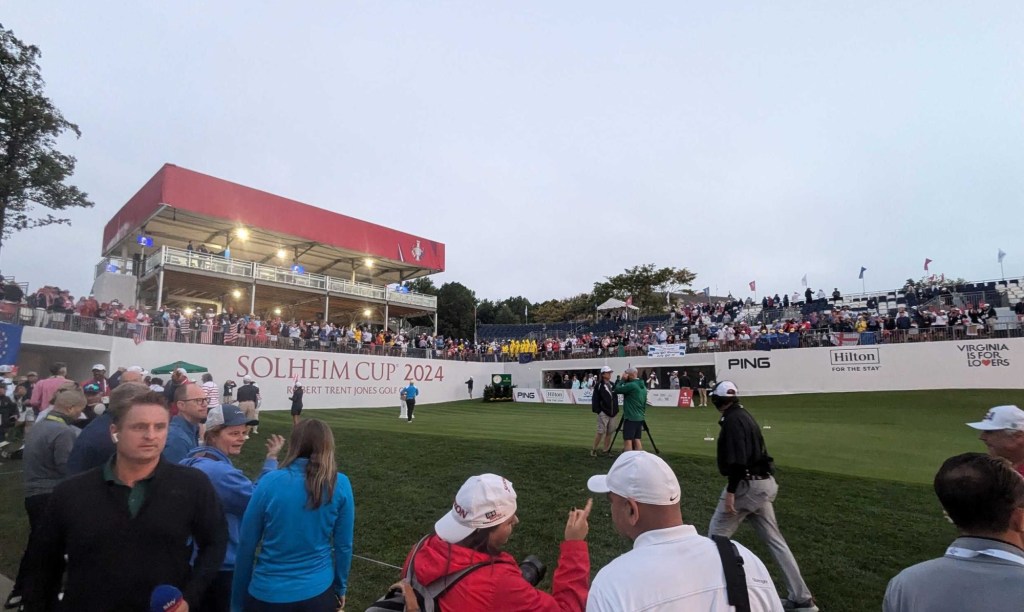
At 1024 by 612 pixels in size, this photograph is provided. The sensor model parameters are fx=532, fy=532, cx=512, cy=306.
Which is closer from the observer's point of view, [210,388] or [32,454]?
[32,454]

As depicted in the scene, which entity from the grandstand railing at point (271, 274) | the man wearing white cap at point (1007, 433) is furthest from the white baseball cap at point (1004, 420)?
the grandstand railing at point (271, 274)

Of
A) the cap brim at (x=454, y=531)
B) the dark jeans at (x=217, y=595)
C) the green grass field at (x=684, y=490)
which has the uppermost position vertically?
the cap brim at (x=454, y=531)

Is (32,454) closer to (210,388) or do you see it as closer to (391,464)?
(210,388)

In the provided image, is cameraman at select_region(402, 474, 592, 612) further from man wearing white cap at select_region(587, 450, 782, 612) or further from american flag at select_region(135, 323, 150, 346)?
american flag at select_region(135, 323, 150, 346)

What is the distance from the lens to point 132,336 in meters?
22.9

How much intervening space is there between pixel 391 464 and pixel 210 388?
369cm

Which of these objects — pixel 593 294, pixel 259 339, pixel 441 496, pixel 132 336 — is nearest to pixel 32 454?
pixel 441 496

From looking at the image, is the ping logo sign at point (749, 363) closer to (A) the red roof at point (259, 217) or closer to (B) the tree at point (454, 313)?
(A) the red roof at point (259, 217)

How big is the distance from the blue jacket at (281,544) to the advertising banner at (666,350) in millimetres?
29397

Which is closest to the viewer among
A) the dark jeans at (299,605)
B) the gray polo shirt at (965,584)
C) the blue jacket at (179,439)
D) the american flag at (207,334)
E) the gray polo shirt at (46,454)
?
the gray polo shirt at (965,584)

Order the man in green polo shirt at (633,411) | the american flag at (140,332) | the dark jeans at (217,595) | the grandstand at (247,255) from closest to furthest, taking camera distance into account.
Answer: the dark jeans at (217,595), the man in green polo shirt at (633,411), the american flag at (140,332), the grandstand at (247,255)

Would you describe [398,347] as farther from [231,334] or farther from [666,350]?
[666,350]

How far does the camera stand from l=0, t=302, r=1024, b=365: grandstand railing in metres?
20.9

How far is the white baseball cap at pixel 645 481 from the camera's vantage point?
181 cm
